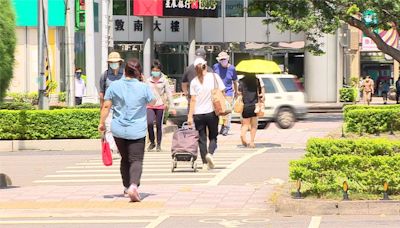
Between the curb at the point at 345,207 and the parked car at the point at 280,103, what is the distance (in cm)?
1633

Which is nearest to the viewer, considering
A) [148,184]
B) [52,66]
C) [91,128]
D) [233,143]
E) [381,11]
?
[148,184]

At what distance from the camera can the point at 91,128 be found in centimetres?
1942

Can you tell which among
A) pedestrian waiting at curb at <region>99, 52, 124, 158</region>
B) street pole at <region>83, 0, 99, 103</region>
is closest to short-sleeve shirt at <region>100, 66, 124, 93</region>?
pedestrian waiting at curb at <region>99, 52, 124, 158</region>

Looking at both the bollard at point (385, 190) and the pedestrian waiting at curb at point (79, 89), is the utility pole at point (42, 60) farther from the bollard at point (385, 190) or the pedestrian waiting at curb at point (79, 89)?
the bollard at point (385, 190)

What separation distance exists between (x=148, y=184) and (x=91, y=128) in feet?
21.7

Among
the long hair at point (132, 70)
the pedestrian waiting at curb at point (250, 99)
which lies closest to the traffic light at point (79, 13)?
the pedestrian waiting at curb at point (250, 99)

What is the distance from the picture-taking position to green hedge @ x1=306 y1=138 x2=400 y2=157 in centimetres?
1075

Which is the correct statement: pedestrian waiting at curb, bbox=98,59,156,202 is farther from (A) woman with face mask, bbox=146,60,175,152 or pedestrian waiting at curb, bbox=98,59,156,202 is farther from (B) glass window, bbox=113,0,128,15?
(B) glass window, bbox=113,0,128,15

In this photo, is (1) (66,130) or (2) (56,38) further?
(2) (56,38)

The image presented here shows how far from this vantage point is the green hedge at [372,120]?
20.2m

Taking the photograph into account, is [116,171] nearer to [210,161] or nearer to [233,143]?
[210,161]

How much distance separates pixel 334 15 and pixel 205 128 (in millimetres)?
15188

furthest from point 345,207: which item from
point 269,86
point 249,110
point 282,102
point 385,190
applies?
point 269,86

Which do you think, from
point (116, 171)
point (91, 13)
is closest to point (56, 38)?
point (91, 13)
